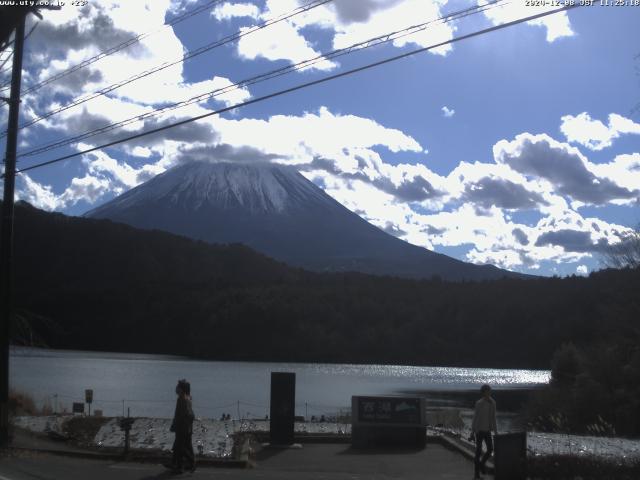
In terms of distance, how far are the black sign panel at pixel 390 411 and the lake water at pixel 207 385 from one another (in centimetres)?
2043

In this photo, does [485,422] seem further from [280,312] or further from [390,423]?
[280,312]

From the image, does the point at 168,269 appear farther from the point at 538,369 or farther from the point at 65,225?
the point at 538,369

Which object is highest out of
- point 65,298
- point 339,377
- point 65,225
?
point 65,225

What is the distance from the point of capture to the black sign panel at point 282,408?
17.0 meters

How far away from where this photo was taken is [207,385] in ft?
220

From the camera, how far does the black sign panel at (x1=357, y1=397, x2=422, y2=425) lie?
17406mm

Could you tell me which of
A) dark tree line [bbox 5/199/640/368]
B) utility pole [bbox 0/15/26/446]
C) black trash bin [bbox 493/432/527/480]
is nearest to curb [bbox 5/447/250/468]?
utility pole [bbox 0/15/26/446]

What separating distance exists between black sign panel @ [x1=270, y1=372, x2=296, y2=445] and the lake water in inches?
772

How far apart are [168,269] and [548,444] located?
494ft

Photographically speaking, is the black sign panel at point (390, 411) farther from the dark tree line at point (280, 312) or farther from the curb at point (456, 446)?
the dark tree line at point (280, 312)

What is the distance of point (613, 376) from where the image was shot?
119 ft

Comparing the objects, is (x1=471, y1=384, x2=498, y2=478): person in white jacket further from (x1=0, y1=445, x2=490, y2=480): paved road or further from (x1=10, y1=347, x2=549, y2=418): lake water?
(x1=10, y1=347, x2=549, y2=418): lake water

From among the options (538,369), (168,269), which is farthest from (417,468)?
(168,269)

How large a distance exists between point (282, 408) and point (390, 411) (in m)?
2.25
